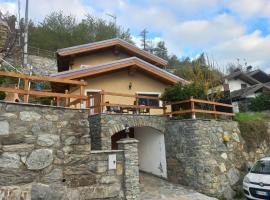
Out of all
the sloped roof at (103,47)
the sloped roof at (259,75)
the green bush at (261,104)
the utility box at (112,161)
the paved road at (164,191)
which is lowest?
the paved road at (164,191)

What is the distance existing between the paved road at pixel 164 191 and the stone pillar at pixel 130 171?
1.24 metres

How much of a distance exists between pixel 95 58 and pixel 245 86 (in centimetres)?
2022

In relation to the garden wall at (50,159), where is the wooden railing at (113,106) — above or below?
above

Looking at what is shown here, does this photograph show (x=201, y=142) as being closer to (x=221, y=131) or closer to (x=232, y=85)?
(x=221, y=131)

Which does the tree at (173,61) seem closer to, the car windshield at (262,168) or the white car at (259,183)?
the car windshield at (262,168)

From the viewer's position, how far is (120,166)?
823 cm

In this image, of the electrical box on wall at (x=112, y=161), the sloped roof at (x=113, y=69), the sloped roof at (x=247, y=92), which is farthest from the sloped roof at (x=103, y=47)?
the sloped roof at (x=247, y=92)

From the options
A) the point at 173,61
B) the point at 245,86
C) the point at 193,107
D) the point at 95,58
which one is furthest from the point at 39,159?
the point at 173,61

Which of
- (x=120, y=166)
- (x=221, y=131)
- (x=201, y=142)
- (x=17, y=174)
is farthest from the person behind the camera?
(x=221, y=131)

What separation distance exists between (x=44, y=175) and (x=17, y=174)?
25.8 inches

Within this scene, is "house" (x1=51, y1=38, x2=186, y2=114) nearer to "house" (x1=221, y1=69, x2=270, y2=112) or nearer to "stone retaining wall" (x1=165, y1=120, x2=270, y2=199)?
"stone retaining wall" (x1=165, y1=120, x2=270, y2=199)

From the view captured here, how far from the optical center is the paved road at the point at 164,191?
31.2 feet

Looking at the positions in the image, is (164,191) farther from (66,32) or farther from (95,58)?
(66,32)

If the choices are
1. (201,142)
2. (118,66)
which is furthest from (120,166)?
(118,66)
